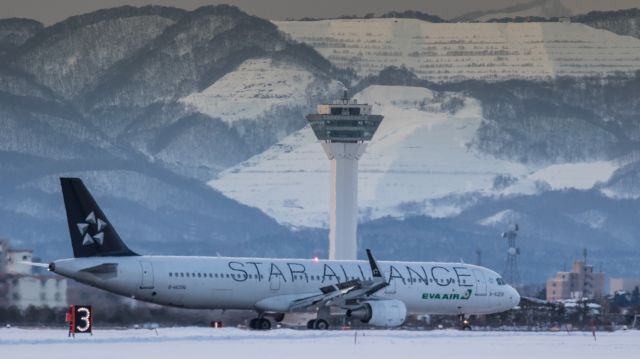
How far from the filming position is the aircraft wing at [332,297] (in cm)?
10412

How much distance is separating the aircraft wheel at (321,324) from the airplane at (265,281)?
2.0 inches

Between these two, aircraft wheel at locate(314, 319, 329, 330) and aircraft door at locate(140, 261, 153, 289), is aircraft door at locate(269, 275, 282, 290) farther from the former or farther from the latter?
aircraft door at locate(140, 261, 153, 289)

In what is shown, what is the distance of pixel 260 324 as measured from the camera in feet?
345

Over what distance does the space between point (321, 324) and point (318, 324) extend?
195 millimetres

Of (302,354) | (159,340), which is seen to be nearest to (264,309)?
(159,340)

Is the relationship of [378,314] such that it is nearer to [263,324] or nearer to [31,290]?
[263,324]

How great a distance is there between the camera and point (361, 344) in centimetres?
8675

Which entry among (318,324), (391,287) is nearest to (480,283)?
(391,287)

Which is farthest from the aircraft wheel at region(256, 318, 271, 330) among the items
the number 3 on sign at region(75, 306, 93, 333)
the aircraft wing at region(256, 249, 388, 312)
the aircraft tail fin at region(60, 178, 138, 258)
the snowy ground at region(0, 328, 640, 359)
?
the number 3 on sign at region(75, 306, 93, 333)

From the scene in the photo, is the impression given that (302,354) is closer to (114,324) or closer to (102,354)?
(102,354)

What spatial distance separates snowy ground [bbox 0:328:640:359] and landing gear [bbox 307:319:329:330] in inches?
155

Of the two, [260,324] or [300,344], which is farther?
[260,324]

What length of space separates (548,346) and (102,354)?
21732 millimetres

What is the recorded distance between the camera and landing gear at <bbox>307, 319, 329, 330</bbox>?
4107 inches
